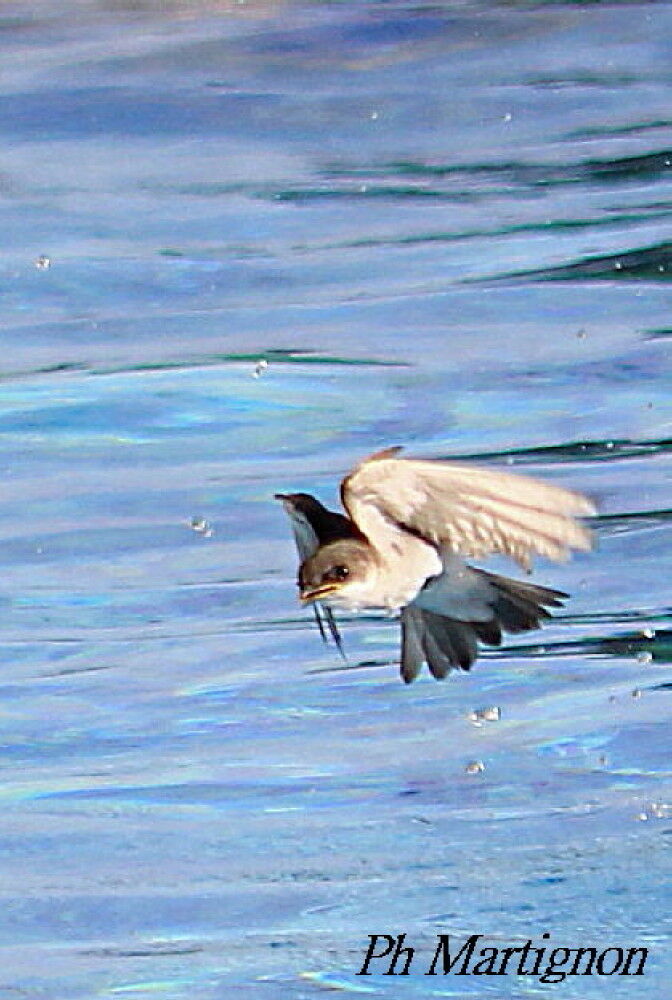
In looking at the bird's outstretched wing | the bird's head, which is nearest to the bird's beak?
the bird's head

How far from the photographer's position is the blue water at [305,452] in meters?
5.19

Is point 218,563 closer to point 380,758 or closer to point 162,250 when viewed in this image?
point 380,758

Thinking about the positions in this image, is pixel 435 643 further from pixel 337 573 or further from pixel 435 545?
pixel 337 573

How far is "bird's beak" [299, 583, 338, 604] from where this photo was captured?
4645 millimetres

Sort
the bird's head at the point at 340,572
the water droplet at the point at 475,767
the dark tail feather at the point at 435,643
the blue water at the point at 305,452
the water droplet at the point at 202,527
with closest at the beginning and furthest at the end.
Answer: the bird's head at the point at 340,572, the dark tail feather at the point at 435,643, the blue water at the point at 305,452, the water droplet at the point at 475,767, the water droplet at the point at 202,527

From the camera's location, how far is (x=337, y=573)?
463cm

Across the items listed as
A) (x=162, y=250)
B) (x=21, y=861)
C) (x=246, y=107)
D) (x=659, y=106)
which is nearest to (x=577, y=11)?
(x=659, y=106)

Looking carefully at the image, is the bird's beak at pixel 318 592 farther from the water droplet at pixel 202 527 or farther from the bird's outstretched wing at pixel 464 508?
the water droplet at pixel 202 527

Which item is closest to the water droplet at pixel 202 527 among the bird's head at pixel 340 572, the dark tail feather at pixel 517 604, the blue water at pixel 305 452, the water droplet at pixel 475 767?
the blue water at pixel 305 452

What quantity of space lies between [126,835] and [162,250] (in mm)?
3125

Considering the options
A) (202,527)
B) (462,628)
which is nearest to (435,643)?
(462,628)

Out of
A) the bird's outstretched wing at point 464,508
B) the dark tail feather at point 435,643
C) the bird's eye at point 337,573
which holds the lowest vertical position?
the dark tail feather at point 435,643

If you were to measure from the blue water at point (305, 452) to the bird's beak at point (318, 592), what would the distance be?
0.72 m

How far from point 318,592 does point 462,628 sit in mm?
483
